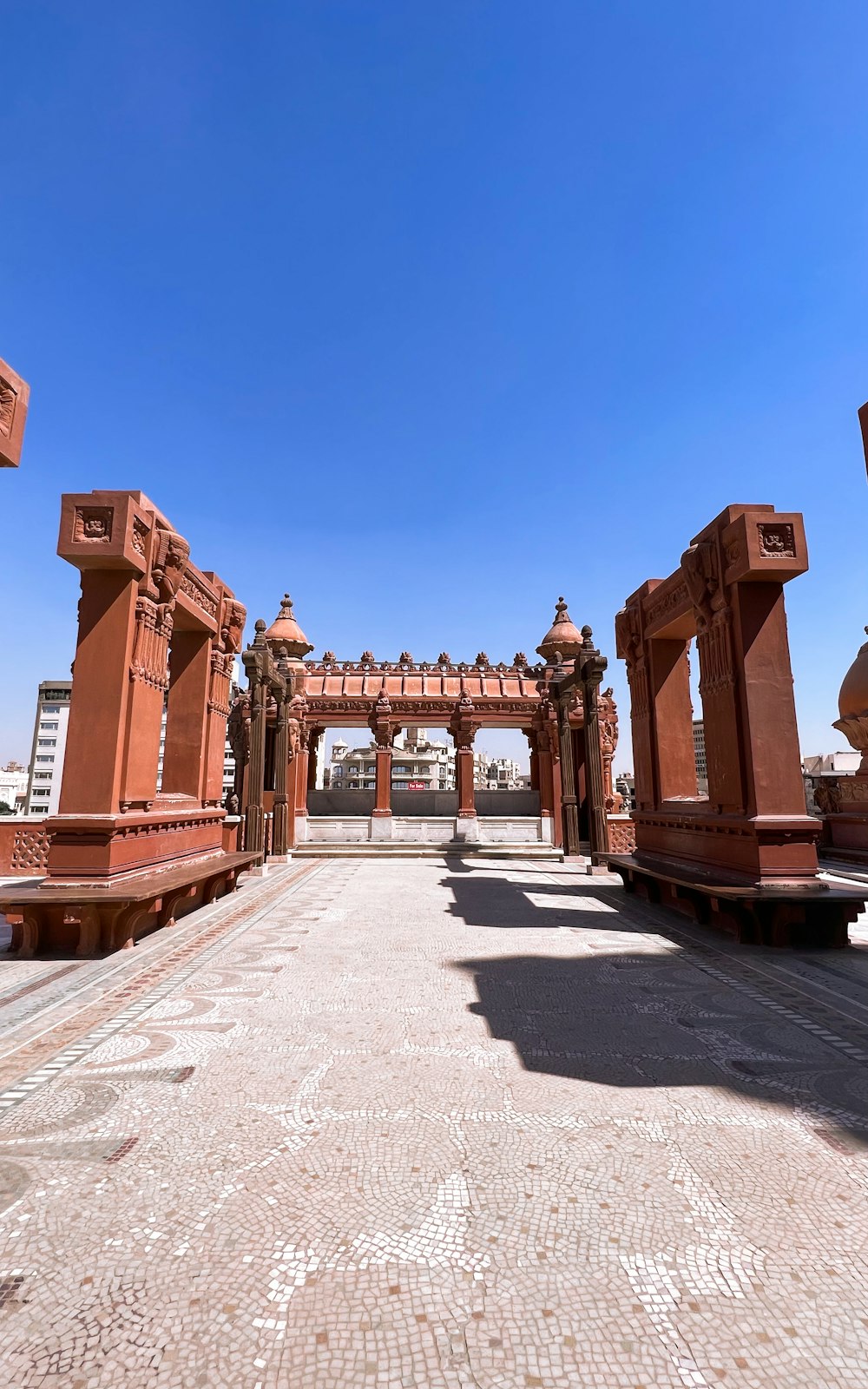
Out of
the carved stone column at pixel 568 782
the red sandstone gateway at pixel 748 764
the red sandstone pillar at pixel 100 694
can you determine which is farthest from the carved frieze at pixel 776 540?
the carved stone column at pixel 568 782

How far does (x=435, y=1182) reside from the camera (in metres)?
2.25

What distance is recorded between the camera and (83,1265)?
183 cm

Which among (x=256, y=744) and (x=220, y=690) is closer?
(x=220, y=690)

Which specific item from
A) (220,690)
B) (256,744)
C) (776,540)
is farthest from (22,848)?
(776,540)

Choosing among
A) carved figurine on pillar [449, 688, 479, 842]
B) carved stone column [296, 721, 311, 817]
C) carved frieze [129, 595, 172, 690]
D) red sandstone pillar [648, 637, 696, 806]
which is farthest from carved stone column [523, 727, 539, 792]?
carved frieze [129, 595, 172, 690]

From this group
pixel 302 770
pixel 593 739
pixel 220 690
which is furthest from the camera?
pixel 302 770

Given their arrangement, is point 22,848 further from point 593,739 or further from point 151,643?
point 593,739

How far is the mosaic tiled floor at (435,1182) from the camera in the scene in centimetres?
156

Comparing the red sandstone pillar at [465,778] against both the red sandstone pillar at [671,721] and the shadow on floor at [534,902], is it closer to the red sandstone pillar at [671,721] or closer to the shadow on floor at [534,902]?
the shadow on floor at [534,902]

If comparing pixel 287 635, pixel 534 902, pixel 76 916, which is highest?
pixel 287 635

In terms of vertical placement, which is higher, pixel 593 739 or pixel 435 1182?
pixel 593 739

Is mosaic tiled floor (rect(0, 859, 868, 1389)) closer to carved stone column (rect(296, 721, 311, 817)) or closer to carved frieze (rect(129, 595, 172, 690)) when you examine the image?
carved frieze (rect(129, 595, 172, 690))

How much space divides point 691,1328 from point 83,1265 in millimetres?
1757

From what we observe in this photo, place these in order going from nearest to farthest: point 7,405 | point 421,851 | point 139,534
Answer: point 7,405 → point 139,534 → point 421,851
